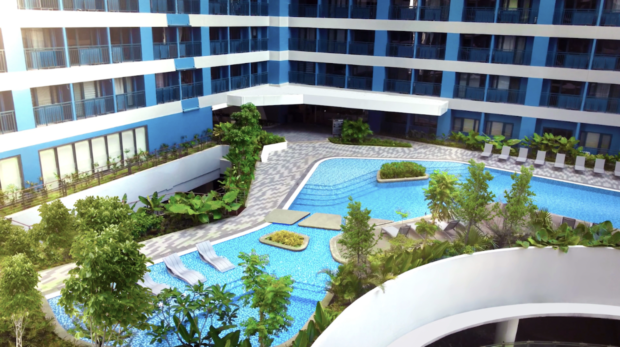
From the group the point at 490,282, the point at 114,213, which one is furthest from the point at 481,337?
the point at 114,213

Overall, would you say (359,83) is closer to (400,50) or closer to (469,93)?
(400,50)

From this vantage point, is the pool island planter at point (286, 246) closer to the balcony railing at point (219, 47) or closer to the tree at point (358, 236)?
the tree at point (358, 236)

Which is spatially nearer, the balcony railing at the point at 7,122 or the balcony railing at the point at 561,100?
the balcony railing at the point at 7,122

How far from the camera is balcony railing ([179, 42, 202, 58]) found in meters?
29.5

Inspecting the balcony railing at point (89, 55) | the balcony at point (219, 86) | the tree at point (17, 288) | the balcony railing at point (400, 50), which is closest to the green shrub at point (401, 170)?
the balcony railing at point (400, 50)

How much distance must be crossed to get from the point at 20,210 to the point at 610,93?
32.2m

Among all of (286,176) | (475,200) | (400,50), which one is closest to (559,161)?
(400,50)

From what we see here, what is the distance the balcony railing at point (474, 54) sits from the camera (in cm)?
3269

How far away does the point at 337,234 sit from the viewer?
19.8 m

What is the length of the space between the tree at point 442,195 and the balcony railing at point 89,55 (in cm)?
1709

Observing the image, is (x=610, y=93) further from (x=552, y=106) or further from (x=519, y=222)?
(x=519, y=222)

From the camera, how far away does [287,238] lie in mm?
18844

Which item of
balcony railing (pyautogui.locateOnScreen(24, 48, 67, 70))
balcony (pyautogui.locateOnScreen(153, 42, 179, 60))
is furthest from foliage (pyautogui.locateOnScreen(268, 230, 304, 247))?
balcony (pyautogui.locateOnScreen(153, 42, 179, 60))

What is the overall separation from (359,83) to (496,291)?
2389 cm
